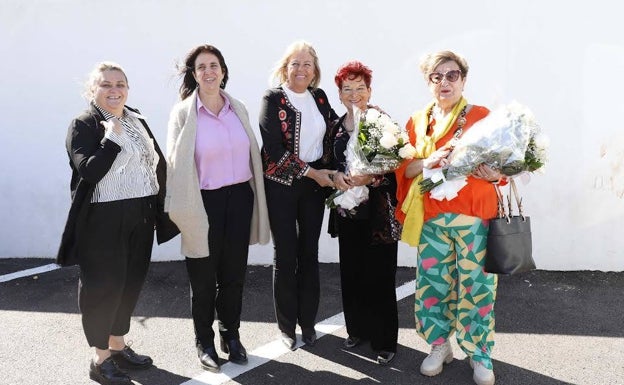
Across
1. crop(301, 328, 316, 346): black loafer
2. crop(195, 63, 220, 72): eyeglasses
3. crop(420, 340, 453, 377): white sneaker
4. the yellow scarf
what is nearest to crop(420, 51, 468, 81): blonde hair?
the yellow scarf

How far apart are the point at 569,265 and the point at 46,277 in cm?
545

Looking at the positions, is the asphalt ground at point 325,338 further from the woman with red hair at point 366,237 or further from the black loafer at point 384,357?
the woman with red hair at point 366,237

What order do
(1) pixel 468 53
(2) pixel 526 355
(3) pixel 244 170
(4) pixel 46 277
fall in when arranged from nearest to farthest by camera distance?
(3) pixel 244 170 → (2) pixel 526 355 → (1) pixel 468 53 → (4) pixel 46 277

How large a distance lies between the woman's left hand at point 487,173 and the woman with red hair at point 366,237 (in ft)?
2.22

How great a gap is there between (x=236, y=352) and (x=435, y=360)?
136 centimetres

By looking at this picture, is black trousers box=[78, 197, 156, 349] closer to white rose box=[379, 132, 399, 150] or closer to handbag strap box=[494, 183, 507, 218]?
white rose box=[379, 132, 399, 150]

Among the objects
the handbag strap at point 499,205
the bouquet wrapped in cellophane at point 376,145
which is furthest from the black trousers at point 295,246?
the handbag strap at point 499,205

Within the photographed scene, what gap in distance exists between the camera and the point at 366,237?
397 centimetres

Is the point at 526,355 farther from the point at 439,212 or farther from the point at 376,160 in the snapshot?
the point at 376,160

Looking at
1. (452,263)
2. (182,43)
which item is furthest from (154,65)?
(452,263)

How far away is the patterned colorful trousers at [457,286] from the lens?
11.7ft

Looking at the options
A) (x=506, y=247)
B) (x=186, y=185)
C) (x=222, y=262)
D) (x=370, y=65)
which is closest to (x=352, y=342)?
(x=222, y=262)

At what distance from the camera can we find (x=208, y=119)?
12.4 feet

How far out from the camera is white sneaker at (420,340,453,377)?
383 centimetres
